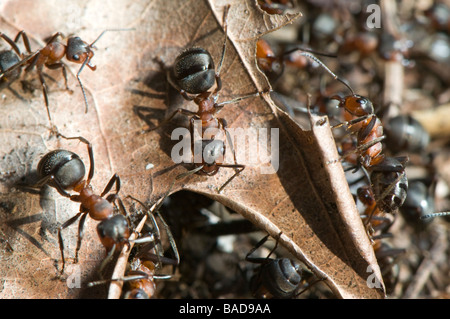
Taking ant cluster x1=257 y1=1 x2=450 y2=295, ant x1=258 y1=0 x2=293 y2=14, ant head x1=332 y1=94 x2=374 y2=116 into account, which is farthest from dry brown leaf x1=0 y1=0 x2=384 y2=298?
ant head x1=332 y1=94 x2=374 y2=116

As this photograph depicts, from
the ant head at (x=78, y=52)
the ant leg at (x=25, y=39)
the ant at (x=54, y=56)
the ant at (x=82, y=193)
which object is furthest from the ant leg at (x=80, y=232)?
the ant leg at (x=25, y=39)

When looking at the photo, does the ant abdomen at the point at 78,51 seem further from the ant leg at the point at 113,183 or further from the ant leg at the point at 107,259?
the ant leg at the point at 107,259

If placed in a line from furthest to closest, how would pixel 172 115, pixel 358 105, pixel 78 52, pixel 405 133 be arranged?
1. pixel 405 133
2. pixel 358 105
3. pixel 78 52
4. pixel 172 115

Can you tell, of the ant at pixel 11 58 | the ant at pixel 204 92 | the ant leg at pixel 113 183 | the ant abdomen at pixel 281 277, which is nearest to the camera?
the ant leg at pixel 113 183

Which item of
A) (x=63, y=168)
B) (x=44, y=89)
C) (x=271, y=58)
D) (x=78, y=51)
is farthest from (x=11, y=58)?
(x=271, y=58)

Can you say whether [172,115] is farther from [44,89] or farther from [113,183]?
[44,89]

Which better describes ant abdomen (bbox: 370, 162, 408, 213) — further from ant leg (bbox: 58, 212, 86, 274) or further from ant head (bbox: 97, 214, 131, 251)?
ant leg (bbox: 58, 212, 86, 274)
